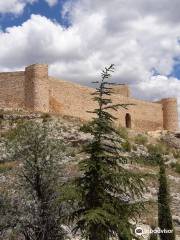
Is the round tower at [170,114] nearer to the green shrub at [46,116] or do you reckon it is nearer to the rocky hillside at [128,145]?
the rocky hillside at [128,145]

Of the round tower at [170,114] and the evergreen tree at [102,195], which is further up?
the round tower at [170,114]

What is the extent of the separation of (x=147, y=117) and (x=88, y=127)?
108 feet

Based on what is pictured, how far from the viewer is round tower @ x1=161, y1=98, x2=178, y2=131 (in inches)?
1842

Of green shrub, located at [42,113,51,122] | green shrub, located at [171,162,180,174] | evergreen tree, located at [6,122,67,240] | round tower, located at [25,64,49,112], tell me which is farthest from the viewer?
round tower, located at [25,64,49,112]

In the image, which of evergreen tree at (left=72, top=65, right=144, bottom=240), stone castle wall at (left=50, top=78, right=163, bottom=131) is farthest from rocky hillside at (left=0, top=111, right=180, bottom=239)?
evergreen tree at (left=72, top=65, right=144, bottom=240)

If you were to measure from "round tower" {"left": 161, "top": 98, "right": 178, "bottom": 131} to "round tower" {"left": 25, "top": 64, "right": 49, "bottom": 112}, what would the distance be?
18.0 meters

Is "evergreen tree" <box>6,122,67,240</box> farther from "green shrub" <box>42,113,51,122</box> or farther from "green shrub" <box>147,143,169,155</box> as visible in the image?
"green shrub" <box>147,143,169,155</box>

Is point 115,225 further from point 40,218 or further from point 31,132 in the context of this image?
point 31,132

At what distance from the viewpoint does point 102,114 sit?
12.9m

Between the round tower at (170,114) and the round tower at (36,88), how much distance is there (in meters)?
18.0

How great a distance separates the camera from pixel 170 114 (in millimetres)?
46906

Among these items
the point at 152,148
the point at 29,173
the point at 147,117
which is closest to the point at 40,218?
the point at 29,173

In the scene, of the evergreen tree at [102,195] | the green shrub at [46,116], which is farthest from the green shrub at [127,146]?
the evergreen tree at [102,195]

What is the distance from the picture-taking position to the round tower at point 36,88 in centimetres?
3122
